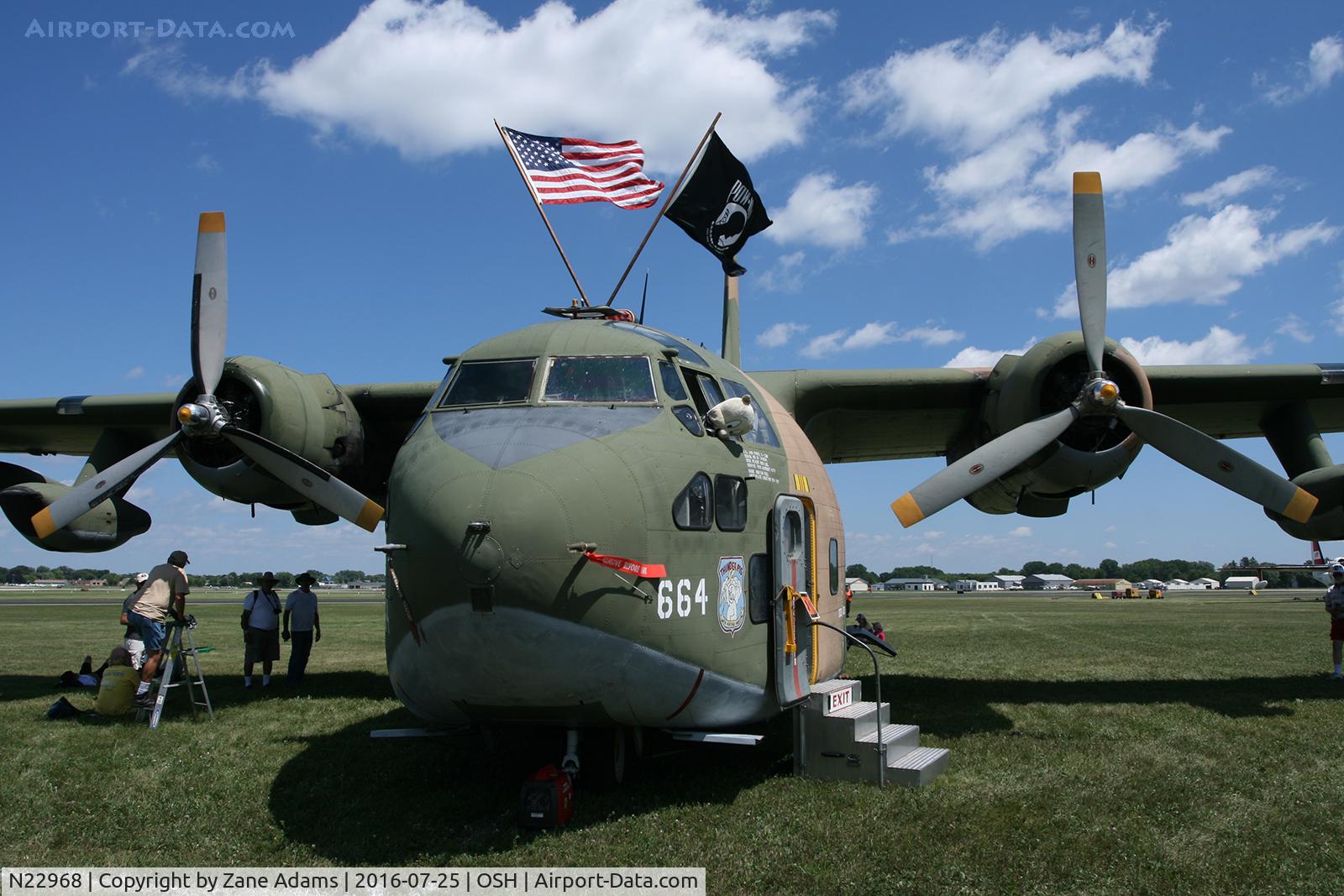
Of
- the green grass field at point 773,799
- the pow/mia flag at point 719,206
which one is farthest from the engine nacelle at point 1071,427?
the pow/mia flag at point 719,206

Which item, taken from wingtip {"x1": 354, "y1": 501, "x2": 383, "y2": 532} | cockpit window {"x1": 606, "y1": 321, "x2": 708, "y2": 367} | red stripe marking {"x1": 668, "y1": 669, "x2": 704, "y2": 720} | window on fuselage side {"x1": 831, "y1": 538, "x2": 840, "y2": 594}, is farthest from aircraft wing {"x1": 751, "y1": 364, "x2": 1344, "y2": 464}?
red stripe marking {"x1": 668, "y1": 669, "x2": 704, "y2": 720}

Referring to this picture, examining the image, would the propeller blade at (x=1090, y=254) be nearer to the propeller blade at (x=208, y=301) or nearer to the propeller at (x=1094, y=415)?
the propeller at (x=1094, y=415)

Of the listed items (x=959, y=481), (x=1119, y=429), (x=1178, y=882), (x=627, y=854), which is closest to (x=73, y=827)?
(x=627, y=854)

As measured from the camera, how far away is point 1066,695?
12.5 m

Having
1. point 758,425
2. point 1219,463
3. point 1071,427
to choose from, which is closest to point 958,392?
point 1071,427

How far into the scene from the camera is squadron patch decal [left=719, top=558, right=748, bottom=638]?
680 cm

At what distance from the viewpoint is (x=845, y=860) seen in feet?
18.7

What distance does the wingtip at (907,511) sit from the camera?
9195 millimetres

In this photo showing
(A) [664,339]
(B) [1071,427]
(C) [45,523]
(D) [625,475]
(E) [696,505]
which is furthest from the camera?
(B) [1071,427]

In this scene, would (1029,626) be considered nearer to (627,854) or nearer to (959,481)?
(959,481)

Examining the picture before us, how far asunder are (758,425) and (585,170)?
20.0 ft

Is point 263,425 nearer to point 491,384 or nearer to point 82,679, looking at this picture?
point 491,384

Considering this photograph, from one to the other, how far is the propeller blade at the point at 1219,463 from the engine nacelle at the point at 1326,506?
1640mm

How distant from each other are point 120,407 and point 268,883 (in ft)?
32.7
